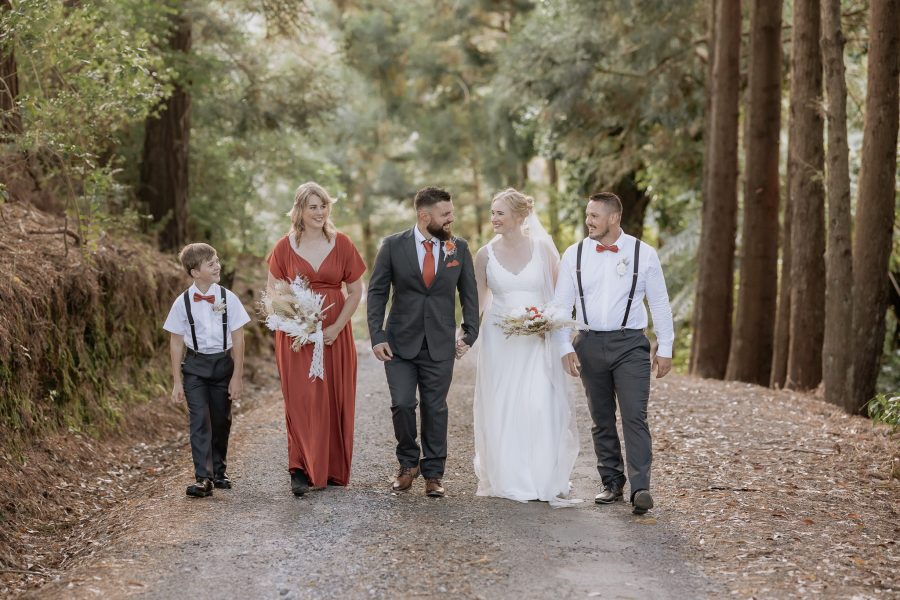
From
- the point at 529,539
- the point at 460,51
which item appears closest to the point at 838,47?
the point at 529,539

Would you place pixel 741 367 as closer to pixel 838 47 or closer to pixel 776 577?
pixel 838 47

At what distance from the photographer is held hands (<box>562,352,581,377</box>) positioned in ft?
26.9

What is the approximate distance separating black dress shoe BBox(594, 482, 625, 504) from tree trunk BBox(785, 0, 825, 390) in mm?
8499

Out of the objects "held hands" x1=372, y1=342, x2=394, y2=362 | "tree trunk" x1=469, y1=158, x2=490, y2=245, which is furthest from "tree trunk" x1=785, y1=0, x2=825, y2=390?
"tree trunk" x1=469, y1=158, x2=490, y2=245

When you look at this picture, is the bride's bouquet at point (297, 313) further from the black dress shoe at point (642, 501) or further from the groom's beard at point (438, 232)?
the black dress shoe at point (642, 501)

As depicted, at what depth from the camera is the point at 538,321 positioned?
8.16 meters

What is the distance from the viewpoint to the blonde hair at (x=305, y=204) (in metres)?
8.51

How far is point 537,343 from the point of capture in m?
8.54

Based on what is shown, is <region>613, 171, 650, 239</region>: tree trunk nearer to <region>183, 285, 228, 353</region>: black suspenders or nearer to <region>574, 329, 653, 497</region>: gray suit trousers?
<region>574, 329, 653, 497</region>: gray suit trousers

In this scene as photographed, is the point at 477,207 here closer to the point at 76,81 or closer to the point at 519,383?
the point at 76,81

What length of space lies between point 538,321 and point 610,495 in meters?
1.45

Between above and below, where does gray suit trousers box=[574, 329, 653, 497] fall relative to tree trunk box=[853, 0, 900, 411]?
below

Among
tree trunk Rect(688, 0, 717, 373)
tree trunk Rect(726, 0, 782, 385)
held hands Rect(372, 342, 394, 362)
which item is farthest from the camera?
tree trunk Rect(688, 0, 717, 373)

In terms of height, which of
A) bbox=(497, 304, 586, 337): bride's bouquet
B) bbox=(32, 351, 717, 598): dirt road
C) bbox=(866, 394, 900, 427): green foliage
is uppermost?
bbox=(497, 304, 586, 337): bride's bouquet
